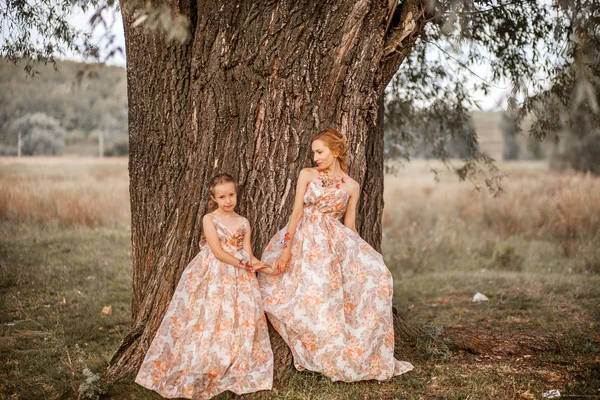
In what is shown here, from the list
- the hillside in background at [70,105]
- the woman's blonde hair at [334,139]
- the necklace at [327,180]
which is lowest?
the necklace at [327,180]

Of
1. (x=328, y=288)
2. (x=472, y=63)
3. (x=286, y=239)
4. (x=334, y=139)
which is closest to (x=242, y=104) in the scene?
(x=334, y=139)

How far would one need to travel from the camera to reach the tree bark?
159 inches

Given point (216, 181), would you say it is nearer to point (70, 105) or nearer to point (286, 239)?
point (286, 239)

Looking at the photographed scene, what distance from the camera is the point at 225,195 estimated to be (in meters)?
3.98

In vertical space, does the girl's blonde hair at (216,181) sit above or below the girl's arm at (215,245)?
above

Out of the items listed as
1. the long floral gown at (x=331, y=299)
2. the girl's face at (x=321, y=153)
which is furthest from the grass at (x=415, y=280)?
the girl's face at (x=321, y=153)

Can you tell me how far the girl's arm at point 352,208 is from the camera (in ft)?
14.4

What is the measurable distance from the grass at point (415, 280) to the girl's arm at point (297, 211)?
0.86 metres

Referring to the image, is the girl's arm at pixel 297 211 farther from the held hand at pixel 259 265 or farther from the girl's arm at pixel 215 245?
the girl's arm at pixel 215 245

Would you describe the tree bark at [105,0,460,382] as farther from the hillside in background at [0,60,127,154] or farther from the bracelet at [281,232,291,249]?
the hillside in background at [0,60,127,154]

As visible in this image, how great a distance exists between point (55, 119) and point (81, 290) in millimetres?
11412

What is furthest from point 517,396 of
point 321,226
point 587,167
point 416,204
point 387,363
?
point 587,167

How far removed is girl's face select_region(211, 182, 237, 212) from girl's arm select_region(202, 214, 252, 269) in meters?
0.17

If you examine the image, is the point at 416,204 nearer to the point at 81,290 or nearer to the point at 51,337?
the point at 81,290
